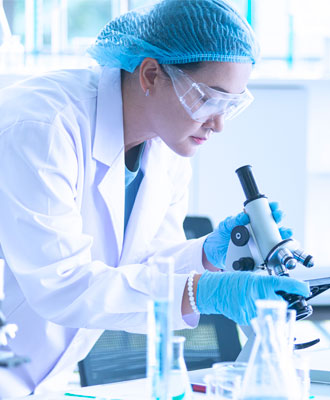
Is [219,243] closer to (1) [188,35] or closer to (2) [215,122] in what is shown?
(2) [215,122]

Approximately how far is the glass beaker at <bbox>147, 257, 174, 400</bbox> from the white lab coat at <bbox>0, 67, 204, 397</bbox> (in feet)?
1.23

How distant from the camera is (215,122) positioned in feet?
5.61

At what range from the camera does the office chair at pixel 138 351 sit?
1872mm

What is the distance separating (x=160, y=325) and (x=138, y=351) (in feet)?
3.10

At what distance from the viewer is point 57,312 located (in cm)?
150

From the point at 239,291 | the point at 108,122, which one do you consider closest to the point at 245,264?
the point at 239,291

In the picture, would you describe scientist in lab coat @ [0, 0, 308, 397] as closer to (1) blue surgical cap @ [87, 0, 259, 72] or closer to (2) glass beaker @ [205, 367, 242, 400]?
(1) blue surgical cap @ [87, 0, 259, 72]

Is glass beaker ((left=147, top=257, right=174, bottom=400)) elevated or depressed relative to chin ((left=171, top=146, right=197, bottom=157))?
depressed

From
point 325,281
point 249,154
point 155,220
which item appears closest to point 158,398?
point 325,281

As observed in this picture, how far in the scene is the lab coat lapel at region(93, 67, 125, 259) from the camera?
1.72 m

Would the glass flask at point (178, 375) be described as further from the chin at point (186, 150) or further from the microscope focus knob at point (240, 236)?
the chin at point (186, 150)

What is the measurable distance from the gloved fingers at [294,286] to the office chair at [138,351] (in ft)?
2.40

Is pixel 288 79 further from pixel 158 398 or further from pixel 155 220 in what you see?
pixel 158 398

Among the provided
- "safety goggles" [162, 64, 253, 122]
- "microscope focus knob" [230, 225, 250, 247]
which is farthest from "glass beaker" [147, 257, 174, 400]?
"safety goggles" [162, 64, 253, 122]
